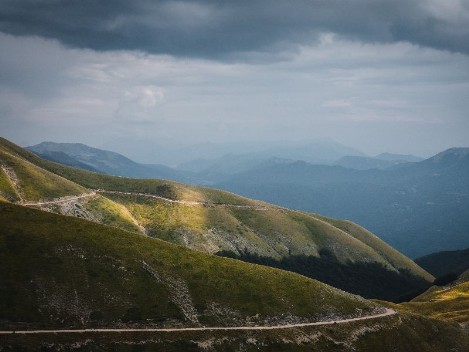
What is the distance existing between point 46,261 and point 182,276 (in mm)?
28355

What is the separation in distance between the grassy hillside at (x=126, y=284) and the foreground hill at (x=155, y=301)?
0.22 meters

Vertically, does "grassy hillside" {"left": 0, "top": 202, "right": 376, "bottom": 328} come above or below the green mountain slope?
above

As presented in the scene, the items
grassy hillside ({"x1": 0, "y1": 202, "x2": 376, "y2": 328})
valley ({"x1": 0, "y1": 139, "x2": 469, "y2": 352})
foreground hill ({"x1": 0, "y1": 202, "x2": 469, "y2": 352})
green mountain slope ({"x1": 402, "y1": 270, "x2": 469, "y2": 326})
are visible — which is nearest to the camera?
valley ({"x1": 0, "y1": 139, "x2": 469, "y2": 352})

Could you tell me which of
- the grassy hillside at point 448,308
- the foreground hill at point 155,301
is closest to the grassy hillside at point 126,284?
the foreground hill at point 155,301

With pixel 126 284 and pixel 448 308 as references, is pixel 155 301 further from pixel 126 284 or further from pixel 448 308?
pixel 448 308

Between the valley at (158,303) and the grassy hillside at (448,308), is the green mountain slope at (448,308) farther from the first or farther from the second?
the valley at (158,303)

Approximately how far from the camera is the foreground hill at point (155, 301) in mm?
74562

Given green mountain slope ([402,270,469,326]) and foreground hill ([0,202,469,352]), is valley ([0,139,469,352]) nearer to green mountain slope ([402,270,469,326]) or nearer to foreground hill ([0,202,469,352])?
foreground hill ([0,202,469,352])

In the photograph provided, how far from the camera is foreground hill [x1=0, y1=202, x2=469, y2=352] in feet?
245

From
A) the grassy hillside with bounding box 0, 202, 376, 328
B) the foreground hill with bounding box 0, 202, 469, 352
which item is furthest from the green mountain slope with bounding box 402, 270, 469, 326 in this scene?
the grassy hillside with bounding box 0, 202, 376, 328

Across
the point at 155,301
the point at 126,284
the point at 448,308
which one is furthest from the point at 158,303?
the point at 448,308

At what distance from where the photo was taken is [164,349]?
7431 centimetres

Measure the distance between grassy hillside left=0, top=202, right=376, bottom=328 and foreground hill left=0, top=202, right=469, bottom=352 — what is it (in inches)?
8.7

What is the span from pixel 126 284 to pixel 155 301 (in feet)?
22.9
